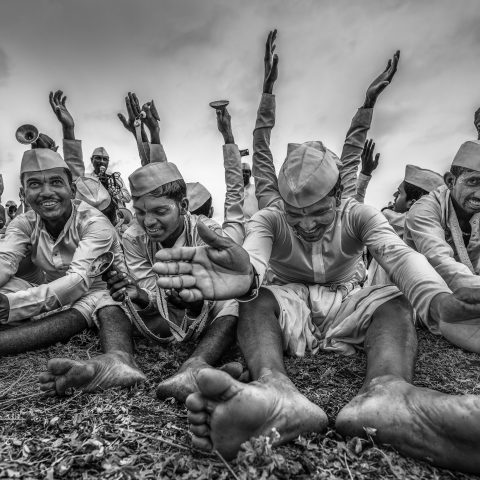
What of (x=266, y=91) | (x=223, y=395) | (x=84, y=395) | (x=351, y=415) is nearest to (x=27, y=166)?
(x=84, y=395)

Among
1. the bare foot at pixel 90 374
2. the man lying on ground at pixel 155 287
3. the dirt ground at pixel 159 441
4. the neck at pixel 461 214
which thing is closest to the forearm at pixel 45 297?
the man lying on ground at pixel 155 287

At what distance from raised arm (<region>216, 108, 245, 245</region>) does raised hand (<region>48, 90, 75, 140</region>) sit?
1.68 metres

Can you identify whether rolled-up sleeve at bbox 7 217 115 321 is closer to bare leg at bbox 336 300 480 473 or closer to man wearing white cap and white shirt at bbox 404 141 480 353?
bare leg at bbox 336 300 480 473

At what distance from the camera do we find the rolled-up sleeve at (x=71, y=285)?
2.80 metres

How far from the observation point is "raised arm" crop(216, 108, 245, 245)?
438cm

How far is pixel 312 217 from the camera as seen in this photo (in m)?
2.48

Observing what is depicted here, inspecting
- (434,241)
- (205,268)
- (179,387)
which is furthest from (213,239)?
(434,241)

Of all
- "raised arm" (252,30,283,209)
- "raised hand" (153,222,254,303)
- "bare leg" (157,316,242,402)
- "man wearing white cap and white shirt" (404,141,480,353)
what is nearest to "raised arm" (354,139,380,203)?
"raised arm" (252,30,283,209)

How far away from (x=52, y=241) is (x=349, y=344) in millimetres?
2461

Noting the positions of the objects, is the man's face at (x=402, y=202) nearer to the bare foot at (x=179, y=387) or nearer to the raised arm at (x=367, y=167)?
the raised arm at (x=367, y=167)

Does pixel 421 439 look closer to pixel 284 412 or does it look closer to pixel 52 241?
pixel 284 412

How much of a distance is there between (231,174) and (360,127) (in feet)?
4.70

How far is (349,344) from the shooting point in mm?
2500

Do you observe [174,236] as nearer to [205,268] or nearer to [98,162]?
[205,268]
